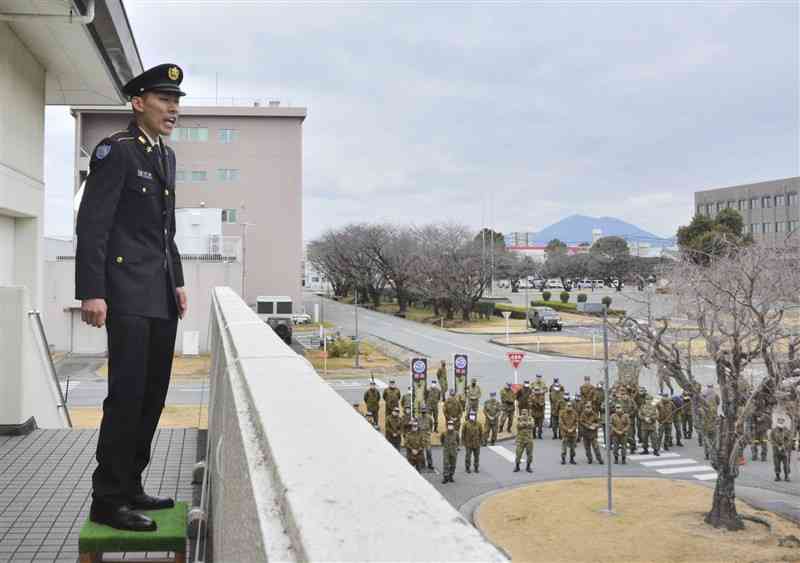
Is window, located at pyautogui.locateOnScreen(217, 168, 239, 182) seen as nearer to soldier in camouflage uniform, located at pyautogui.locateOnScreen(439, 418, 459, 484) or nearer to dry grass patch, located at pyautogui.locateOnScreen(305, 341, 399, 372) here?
dry grass patch, located at pyautogui.locateOnScreen(305, 341, 399, 372)

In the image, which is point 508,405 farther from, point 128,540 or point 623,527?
point 128,540

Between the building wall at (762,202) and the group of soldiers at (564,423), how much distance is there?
59273 mm

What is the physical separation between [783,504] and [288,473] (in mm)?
14688

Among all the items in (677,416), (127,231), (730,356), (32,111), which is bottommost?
(677,416)

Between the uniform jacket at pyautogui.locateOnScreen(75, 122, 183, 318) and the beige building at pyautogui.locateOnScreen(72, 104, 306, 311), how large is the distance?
149 ft

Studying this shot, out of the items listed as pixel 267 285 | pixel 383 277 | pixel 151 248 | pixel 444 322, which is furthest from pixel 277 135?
pixel 151 248

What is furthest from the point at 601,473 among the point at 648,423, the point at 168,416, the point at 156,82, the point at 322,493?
the point at 322,493

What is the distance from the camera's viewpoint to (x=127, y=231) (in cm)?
304

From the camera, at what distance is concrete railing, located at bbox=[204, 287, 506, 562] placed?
0.88 metres

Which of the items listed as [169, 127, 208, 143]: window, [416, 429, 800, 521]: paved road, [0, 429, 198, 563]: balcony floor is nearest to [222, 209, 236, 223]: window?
[169, 127, 208, 143]: window

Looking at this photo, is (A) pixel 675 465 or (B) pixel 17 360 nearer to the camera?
(B) pixel 17 360

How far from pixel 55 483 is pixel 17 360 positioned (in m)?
2.52

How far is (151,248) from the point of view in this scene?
3.13 metres

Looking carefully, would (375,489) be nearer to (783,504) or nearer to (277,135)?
(783,504)
